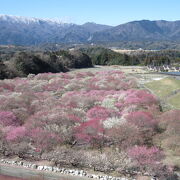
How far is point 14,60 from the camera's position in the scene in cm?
6600

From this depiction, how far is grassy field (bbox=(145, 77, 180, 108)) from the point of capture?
34.3m

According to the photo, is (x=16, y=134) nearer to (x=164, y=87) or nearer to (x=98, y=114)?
(x=98, y=114)

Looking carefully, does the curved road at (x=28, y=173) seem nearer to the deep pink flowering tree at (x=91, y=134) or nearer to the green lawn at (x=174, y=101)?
the deep pink flowering tree at (x=91, y=134)

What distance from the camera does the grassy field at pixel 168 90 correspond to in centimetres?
3435

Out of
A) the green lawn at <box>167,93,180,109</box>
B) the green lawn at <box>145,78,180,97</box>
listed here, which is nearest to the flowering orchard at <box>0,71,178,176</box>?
the green lawn at <box>167,93,180,109</box>

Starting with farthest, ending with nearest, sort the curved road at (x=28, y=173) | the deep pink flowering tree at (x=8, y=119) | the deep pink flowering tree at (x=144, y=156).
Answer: the deep pink flowering tree at (x=8, y=119)
the curved road at (x=28, y=173)
the deep pink flowering tree at (x=144, y=156)

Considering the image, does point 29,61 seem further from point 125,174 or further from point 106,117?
point 125,174

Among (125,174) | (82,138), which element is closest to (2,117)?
(82,138)

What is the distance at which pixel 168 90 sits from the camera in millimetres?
41281

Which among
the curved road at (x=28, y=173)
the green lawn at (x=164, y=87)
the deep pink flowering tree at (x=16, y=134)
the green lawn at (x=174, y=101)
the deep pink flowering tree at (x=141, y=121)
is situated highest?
the deep pink flowering tree at (x=141, y=121)

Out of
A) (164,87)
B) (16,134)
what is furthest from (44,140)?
(164,87)

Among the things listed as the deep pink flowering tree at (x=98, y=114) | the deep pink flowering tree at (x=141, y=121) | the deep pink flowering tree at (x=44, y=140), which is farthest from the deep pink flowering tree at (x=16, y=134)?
the deep pink flowering tree at (x=141, y=121)

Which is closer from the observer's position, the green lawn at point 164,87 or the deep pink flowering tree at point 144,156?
the deep pink flowering tree at point 144,156

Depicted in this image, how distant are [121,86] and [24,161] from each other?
25.0 m
